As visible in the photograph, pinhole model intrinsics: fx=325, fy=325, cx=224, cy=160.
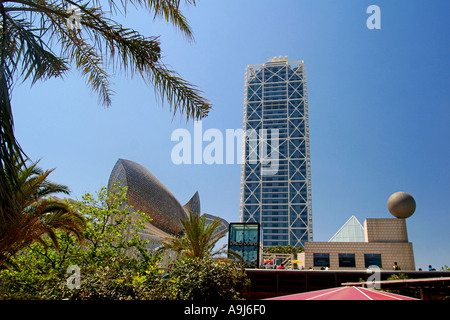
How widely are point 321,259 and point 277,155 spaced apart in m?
73.4

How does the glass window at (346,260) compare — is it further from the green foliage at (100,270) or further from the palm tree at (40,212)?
the palm tree at (40,212)

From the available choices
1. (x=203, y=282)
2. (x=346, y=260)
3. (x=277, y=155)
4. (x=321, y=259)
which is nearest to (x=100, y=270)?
(x=203, y=282)

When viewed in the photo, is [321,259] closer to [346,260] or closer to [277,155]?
[346,260]

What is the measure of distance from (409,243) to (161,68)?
2513 centimetres

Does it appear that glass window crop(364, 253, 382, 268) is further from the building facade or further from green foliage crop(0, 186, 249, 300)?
green foliage crop(0, 186, 249, 300)

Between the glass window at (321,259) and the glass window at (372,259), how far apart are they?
264cm

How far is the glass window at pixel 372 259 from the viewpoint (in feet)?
77.3

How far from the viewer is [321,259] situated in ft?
81.0

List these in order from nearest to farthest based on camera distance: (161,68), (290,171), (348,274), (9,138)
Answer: (9,138)
(161,68)
(348,274)
(290,171)

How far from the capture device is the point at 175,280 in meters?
9.08

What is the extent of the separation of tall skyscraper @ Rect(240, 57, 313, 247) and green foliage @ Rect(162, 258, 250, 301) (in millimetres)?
80026

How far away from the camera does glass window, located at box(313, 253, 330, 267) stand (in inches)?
965
